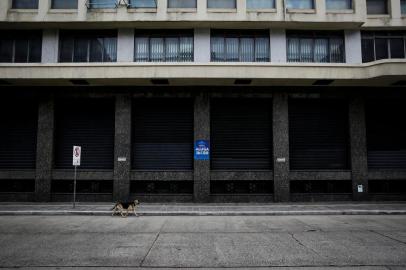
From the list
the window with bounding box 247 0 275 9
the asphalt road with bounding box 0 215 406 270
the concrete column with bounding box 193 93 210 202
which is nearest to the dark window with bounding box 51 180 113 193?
the concrete column with bounding box 193 93 210 202

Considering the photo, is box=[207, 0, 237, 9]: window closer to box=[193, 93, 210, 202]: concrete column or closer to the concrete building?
the concrete building

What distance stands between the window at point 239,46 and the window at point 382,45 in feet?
19.1

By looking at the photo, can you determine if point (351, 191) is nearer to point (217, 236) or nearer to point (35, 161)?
point (217, 236)

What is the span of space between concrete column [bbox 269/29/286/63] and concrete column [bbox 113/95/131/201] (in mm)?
8682

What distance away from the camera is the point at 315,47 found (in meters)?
19.8

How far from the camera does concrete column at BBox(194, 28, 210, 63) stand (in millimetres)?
19312

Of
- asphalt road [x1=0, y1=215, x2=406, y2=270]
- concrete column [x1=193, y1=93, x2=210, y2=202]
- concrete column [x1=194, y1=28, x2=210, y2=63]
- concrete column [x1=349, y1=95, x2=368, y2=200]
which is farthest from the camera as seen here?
concrete column [x1=194, y1=28, x2=210, y2=63]

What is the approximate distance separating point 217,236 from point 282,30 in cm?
1389

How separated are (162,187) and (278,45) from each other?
413 inches

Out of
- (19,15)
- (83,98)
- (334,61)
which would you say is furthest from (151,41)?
(334,61)

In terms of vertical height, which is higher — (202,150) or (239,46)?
(239,46)

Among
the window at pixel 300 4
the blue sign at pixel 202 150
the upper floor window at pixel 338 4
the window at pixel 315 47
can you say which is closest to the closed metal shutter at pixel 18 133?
the blue sign at pixel 202 150

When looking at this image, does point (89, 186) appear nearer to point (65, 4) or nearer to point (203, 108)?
point (203, 108)

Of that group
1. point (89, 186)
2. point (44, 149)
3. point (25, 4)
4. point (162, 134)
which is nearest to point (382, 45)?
point (162, 134)
